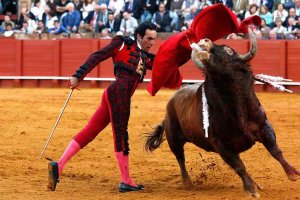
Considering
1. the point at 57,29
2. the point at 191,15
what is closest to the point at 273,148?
the point at 191,15

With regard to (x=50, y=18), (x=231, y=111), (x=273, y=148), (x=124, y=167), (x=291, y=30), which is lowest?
(x=50, y=18)

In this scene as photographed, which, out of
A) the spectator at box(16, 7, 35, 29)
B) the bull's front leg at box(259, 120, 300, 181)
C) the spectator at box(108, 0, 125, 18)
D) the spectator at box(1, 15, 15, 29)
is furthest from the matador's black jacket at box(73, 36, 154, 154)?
the spectator at box(1, 15, 15, 29)

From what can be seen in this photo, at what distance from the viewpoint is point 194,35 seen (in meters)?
6.68

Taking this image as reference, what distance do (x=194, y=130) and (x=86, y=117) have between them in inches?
237

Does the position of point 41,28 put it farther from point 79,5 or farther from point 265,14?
point 265,14

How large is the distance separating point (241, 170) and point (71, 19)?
13.0m

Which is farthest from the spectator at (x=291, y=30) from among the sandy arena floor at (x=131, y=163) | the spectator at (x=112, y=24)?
the spectator at (x=112, y=24)

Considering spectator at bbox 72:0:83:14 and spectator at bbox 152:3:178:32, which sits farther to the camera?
spectator at bbox 72:0:83:14

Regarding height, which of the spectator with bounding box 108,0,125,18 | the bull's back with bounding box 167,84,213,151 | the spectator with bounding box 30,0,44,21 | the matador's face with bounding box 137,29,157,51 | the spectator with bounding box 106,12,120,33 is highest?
the matador's face with bounding box 137,29,157,51

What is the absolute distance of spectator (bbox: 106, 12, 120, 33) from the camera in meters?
17.6

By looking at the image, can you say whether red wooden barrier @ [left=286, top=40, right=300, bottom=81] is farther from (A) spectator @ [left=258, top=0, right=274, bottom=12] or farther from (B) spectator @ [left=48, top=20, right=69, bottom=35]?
(B) spectator @ [left=48, top=20, right=69, bottom=35]

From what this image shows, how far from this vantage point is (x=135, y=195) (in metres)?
6.56

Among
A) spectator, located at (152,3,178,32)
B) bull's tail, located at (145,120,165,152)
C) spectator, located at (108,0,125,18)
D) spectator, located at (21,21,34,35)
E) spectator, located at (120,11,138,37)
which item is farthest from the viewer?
spectator, located at (21,21,34,35)

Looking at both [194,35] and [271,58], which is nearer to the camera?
[194,35]
